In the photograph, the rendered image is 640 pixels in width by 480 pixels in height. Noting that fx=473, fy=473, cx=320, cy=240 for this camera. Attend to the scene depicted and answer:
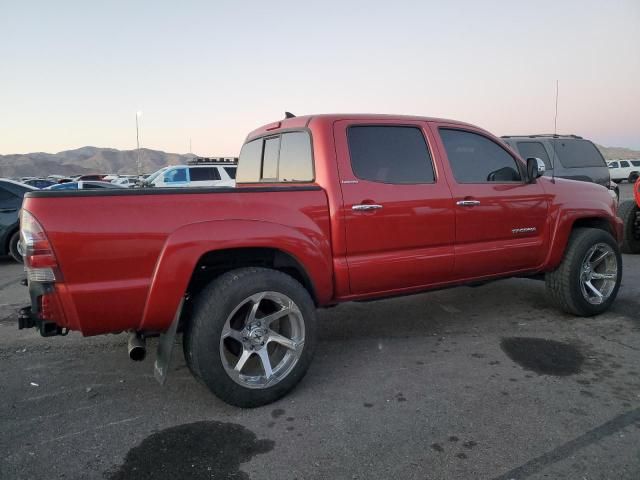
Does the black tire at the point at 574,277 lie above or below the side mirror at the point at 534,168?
below

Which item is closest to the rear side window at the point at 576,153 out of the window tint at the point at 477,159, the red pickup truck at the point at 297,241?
the red pickup truck at the point at 297,241

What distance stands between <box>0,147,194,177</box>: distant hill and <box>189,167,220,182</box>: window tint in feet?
213

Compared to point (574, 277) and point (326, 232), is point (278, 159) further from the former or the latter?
point (574, 277)

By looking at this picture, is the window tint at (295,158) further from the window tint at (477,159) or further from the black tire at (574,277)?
the black tire at (574,277)

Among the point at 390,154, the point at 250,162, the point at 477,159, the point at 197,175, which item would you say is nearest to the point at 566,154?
the point at 477,159

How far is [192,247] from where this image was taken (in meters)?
2.82

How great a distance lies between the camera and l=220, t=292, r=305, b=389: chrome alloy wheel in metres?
3.03

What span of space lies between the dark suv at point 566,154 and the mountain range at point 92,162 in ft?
215

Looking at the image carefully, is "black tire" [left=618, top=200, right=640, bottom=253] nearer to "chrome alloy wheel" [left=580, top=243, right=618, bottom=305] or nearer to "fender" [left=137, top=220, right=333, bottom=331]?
"chrome alloy wheel" [left=580, top=243, right=618, bottom=305]

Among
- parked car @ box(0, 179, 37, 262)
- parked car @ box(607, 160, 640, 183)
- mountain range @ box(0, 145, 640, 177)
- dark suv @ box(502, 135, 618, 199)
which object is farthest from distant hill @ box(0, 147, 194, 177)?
dark suv @ box(502, 135, 618, 199)

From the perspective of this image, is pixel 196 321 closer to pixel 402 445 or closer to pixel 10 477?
pixel 10 477

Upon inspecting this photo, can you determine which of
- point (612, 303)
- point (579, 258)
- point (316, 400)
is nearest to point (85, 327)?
point (316, 400)

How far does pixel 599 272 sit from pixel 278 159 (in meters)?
3.53

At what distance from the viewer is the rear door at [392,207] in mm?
3436
